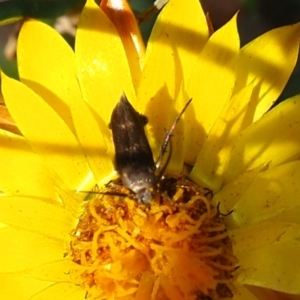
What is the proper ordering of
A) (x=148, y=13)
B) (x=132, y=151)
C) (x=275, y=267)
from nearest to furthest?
1. (x=132, y=151)
2. (x=275, y=267)
3. (x=148, y=13)

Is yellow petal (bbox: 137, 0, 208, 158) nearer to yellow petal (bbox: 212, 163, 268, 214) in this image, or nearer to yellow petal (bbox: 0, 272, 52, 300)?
yellow petal (bbox: 212, 163, 268, 214)

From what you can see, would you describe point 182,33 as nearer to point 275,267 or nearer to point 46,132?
point 46,132

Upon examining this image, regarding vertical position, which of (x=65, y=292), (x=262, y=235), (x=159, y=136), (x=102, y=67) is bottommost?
(x=65, y=292)

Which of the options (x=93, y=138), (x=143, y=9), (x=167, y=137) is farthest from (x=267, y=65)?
(x=143, y=9)

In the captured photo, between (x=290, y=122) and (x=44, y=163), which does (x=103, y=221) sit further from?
(x=290, y=122)

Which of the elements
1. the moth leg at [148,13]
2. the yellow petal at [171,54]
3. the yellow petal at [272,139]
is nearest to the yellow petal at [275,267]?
the yellow petal at [272,139]

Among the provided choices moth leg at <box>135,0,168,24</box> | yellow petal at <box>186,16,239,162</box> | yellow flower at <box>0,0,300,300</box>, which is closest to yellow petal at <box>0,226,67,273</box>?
yellow flower at <box>0,0,300,300</box>
